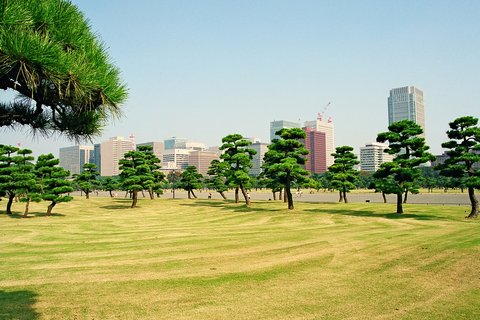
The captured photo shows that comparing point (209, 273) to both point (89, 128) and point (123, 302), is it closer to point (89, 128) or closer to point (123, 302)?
point (123, 302)

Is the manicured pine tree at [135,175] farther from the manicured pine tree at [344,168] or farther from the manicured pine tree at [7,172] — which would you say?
the manicured pine tree at [344,168]

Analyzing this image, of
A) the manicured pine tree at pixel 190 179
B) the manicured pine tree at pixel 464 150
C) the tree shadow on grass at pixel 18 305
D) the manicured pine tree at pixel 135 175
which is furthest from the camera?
the manicured pine tree at pixel 190 179

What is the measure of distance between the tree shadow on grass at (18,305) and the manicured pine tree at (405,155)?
97.9 ft

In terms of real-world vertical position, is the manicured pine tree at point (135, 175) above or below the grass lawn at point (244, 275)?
above

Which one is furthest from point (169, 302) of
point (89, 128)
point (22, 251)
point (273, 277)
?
point (22, 251)

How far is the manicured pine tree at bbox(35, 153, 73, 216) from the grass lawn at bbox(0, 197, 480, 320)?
1498 centimetres

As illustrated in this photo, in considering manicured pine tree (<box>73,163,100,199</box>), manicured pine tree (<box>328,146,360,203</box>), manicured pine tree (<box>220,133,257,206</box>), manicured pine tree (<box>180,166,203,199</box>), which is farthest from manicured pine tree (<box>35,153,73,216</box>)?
manicured pine tree (<box>180,166,203,199</box>)

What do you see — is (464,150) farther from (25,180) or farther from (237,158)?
(25,180)

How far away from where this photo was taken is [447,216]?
31.8 meters

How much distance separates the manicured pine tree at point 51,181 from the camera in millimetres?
36688

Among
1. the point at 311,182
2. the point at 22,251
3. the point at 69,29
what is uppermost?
the point at 69,29

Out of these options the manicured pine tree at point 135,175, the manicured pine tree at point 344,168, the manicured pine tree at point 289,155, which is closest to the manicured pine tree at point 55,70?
the manicured pine tree at point 289,155

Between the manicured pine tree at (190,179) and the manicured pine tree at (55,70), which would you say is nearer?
the manicured pine tree at (55,70)

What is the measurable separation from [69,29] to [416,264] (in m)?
13.8
